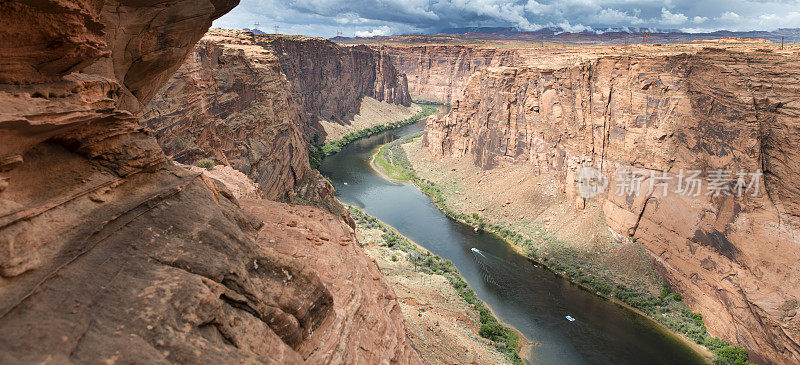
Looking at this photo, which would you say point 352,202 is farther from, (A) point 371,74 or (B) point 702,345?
(A) point 371,74

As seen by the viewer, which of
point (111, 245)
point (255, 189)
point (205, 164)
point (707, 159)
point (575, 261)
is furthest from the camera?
point (575, 261)

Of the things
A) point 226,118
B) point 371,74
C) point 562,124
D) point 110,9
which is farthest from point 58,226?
point 371,74

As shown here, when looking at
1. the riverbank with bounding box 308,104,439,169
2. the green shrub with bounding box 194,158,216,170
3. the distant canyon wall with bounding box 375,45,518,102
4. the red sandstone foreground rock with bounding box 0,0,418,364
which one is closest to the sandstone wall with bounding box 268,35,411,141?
the riverbank with bounding box 308,104,439,169

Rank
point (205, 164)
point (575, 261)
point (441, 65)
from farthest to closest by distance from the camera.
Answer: point (441, 65)
point (575, 261)
point (205, 164)

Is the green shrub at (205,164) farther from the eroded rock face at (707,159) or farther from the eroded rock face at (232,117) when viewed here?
the eroded rock face at (707,159)

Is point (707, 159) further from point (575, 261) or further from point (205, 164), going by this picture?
point (205, 164)

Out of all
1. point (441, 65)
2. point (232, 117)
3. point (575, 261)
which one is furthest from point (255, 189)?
point (441, 65)

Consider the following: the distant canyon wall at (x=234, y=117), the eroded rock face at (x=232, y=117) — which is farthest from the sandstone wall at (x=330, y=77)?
the eroded rock face at (x=232, y=117)
